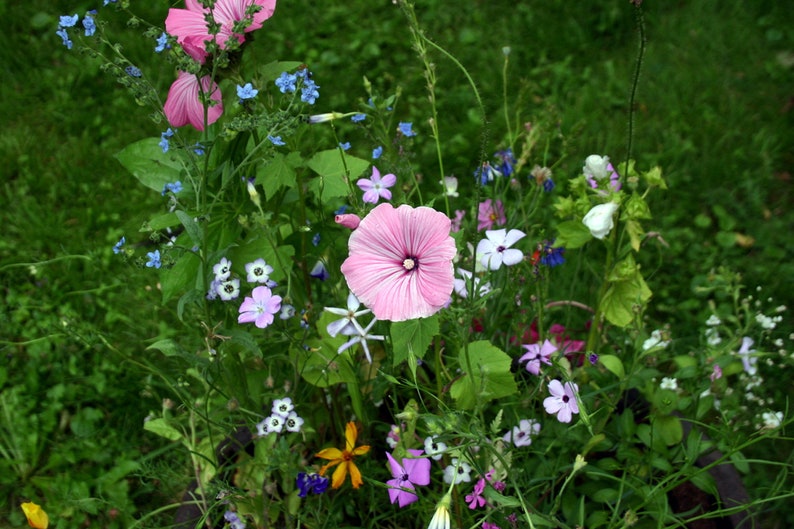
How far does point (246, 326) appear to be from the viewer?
1.37 meters

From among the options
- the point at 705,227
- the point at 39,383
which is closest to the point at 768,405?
the point at 705,227

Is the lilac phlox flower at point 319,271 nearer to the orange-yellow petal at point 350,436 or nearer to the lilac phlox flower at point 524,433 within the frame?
the orange-yellow petal at point 350,436

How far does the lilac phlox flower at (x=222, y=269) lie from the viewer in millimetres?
1162

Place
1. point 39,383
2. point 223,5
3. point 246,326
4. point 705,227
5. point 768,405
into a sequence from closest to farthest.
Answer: point 223,5 → point 246,326 → point 768,405 → point 39,383 → point 705,227

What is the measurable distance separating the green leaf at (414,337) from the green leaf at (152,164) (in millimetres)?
470

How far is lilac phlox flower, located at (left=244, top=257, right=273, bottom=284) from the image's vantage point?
1.18 m

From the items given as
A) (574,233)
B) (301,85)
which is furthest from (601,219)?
(301,85)

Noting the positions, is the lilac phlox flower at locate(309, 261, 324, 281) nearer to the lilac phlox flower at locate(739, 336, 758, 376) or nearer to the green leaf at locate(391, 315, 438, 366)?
the green leaf at locate(391, 315, 438, 366)

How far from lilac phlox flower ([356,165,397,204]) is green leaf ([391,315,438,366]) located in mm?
301

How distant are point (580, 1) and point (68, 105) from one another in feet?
6.28

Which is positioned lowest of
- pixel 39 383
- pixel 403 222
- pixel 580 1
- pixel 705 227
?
pixel 403 222

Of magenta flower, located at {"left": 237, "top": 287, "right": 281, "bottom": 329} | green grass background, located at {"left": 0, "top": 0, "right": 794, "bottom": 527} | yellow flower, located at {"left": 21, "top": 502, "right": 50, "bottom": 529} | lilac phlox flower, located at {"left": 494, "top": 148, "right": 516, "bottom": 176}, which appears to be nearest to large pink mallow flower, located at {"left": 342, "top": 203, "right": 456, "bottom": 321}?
magenta flower, located at {"left": 237, "top": 287, "right": 281, "bottom": 329}

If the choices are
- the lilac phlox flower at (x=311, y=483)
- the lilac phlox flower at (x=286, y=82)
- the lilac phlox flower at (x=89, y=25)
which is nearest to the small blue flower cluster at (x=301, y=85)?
the lilac phlox flower at (x=286, y=82)

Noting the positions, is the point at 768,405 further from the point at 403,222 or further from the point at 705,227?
the point at 403,222
